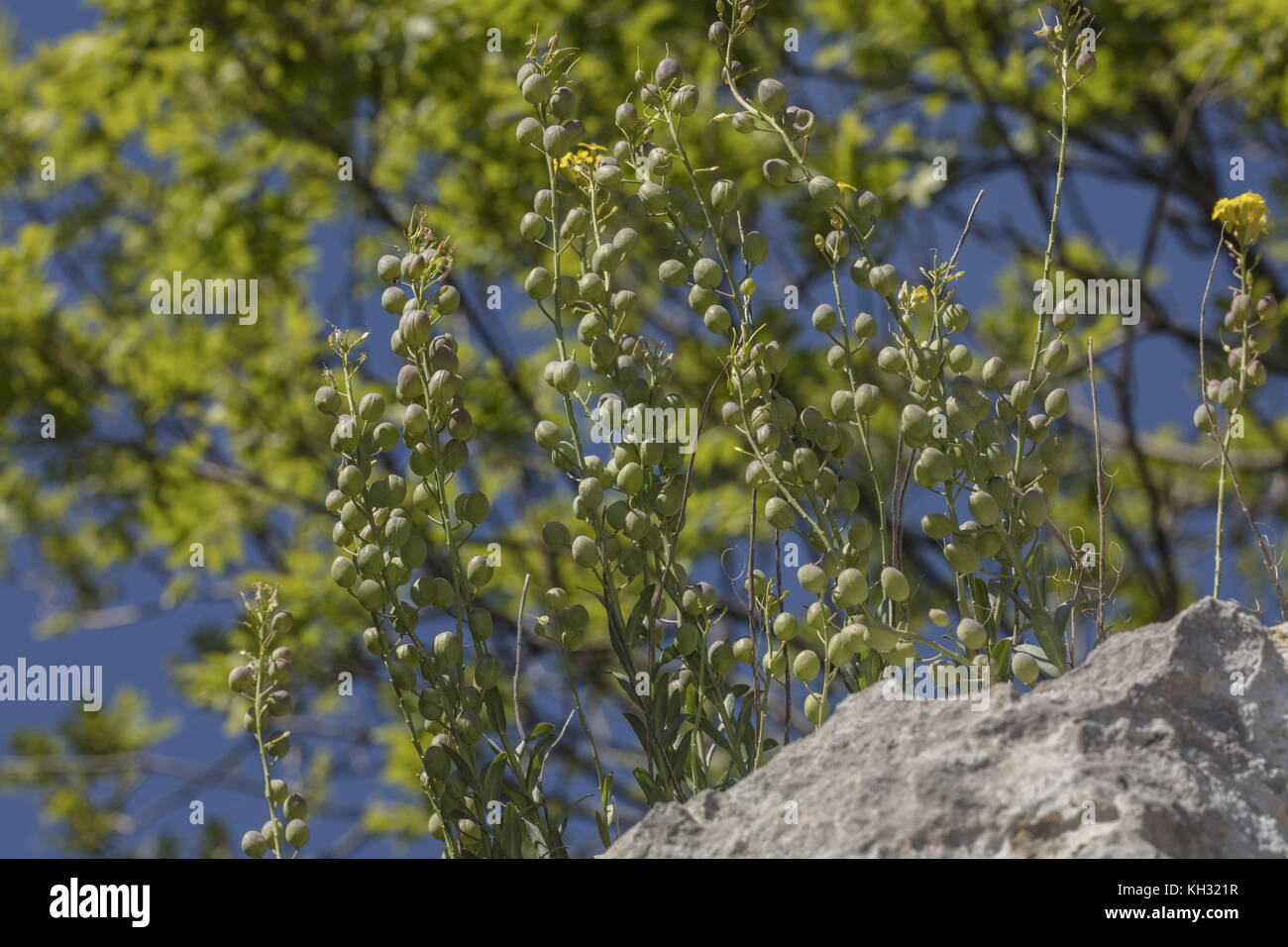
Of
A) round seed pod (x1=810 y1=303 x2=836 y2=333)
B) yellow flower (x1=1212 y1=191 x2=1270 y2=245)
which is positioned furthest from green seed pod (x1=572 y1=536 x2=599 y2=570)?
yellow flower (x1=1212 y1=191 x2=1270 y2=245)

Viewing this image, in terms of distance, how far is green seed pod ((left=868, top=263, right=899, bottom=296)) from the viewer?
1.26 metres

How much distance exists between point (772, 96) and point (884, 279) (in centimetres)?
20

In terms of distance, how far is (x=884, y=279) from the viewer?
126cm

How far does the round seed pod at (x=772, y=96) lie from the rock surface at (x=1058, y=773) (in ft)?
1.80

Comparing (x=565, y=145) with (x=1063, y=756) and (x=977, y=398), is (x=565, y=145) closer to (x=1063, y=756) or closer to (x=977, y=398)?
(x=977, y=398)

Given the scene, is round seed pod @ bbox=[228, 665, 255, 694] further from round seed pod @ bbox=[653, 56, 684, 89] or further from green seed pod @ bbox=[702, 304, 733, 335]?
round seed pod @ bbox=[653, 56, 684, 89]

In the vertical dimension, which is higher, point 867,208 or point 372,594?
point 867,208

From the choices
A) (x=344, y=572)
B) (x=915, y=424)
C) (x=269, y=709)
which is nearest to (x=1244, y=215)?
(x=915, y=424)

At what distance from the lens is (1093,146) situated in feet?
16.9

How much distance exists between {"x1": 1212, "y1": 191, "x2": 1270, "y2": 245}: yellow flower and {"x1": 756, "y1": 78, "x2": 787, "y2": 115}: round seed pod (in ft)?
1.32

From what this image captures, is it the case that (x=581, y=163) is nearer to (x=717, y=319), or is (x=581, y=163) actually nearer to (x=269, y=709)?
(x=717, y=319)
